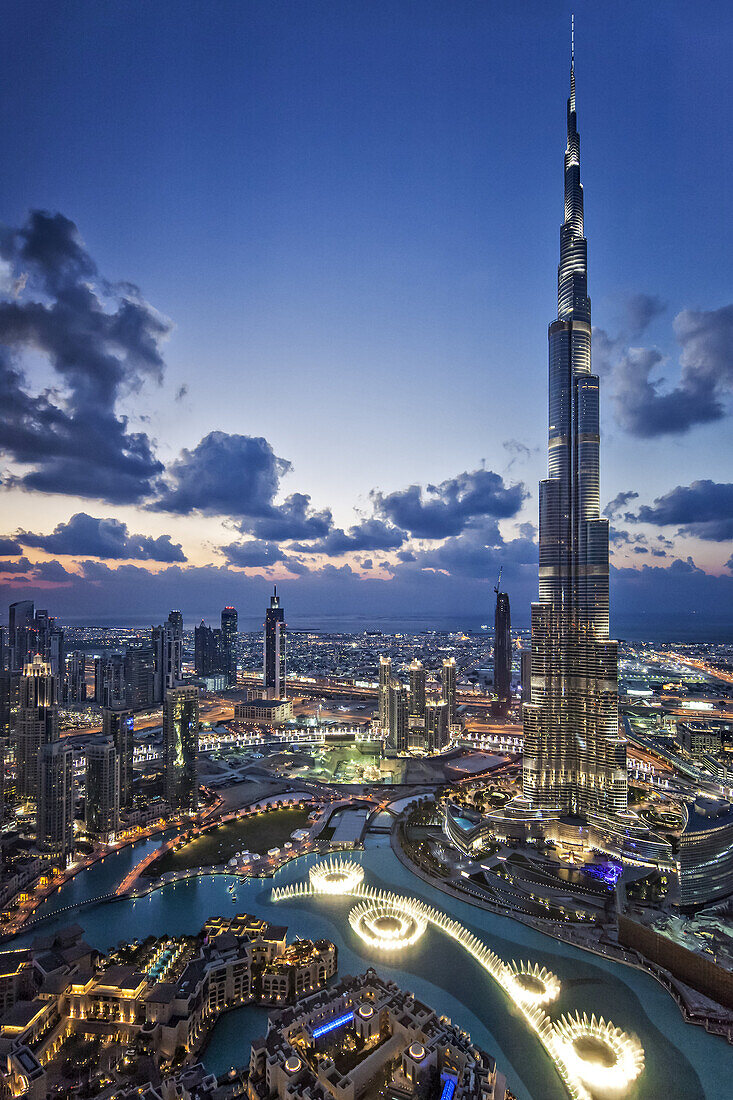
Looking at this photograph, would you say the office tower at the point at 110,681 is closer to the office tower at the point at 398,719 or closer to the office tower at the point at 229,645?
the office tower at the point at 229,645

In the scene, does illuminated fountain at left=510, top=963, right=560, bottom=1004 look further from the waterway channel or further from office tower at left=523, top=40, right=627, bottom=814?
office tower at left=523, top=40, right=627, bottom=814

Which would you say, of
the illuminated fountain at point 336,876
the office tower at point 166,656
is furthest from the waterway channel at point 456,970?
the office tower at point 166,656

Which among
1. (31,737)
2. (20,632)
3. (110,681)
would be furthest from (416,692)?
(20,632)

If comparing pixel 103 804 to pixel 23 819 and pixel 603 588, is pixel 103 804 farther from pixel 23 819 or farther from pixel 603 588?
pixel 603 588

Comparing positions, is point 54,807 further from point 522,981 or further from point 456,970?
point 522,981

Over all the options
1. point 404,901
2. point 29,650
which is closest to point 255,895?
point 404,901

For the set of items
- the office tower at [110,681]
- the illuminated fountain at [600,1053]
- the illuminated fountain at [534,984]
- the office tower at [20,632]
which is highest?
the office tower at [20,632]
